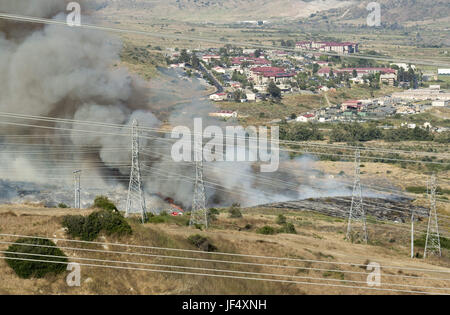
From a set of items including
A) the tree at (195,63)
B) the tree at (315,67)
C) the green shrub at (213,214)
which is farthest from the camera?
the tree at (315,67)

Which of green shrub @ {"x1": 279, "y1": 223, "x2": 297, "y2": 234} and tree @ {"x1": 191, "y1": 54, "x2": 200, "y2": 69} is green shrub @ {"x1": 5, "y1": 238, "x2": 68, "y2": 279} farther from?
tree @ {"x1": 191, "y1": 54, "x2": 200, "y2": 69}

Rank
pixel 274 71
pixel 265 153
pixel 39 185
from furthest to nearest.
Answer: pixel 274 71 → pixel 265 153 → pixel 39 185

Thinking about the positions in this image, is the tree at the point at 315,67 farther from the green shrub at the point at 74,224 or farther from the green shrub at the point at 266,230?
the green shrub at the point at 74,224

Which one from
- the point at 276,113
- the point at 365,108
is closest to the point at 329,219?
the point at 276,113

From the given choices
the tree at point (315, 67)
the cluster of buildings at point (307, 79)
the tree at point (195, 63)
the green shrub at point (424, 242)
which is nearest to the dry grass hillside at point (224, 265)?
the green shrub at point (424, 242)

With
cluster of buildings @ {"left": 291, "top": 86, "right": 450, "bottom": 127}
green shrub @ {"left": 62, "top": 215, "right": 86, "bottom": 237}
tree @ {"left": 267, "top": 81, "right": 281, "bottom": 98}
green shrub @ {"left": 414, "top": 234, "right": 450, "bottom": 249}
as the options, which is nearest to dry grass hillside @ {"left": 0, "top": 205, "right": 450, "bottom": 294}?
green shrub @ {"left": 62, "top": 215, "right": 86, "bottom": 237}

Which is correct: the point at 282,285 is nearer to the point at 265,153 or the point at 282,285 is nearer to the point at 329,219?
the point at 329,219
